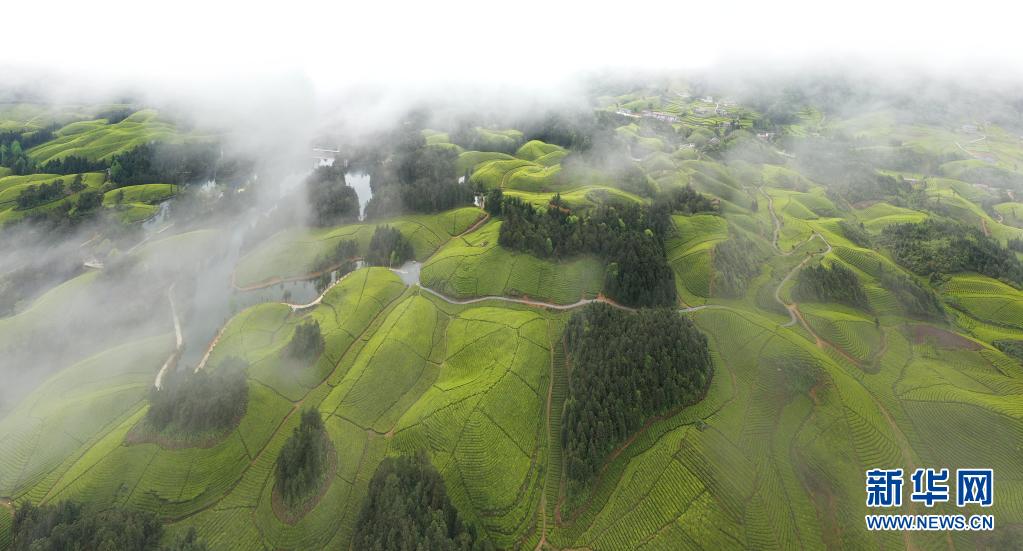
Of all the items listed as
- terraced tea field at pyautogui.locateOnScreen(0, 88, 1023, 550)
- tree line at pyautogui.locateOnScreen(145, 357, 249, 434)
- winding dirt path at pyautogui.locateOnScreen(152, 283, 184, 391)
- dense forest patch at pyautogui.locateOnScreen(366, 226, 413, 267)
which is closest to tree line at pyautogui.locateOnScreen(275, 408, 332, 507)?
terraced tea field at pyautogui.locateOnScreen(0, 88, 1023, 550)

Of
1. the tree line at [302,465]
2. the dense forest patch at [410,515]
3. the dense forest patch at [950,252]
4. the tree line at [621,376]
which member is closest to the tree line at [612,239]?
the tree line at [621,376]

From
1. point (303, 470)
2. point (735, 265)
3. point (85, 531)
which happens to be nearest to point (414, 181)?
point (735, 265)

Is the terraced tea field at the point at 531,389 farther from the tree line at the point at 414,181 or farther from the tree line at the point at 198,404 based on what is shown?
the tree line at the point at 414,181

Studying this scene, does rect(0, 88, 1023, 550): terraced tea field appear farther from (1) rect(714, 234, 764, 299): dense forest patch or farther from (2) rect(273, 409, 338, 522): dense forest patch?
(2) rect(273, 409, 338, 522): dense forest patch

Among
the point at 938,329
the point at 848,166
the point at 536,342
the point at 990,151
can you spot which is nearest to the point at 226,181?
the point at 536,342

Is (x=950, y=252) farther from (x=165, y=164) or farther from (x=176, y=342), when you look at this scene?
(x=165, y=164)

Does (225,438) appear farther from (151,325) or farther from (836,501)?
(836,501)

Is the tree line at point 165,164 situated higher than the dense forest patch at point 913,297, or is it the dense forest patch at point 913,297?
the tree line at point 165,164
